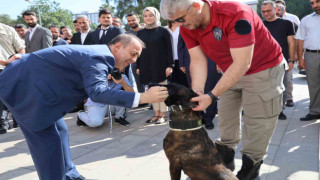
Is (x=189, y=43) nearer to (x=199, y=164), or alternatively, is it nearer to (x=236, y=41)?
(x=236, y=41)

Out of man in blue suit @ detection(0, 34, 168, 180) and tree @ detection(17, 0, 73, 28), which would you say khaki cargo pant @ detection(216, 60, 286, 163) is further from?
tree @ detection(17, 0, 73, 28)

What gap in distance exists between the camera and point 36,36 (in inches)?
217

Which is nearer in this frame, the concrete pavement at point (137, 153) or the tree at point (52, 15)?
the concrete pavement at point (137, 153)

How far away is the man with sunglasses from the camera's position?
1.89 meters

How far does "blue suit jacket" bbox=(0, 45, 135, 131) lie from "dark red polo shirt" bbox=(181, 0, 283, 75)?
85 cm

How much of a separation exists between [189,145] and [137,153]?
1622 millimetres

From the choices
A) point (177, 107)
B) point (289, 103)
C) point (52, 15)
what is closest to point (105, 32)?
point (177, 107)

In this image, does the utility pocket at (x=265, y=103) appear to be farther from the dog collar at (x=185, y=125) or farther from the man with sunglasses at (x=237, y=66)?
the dog collar at (x=185, y=125)

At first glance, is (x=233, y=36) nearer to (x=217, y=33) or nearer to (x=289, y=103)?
(x=217, y=33)

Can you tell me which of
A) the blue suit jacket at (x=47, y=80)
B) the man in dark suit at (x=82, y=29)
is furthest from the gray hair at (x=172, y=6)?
the man in dark suit at (x=82, y=29)

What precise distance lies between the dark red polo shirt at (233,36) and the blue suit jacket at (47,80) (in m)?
0.85

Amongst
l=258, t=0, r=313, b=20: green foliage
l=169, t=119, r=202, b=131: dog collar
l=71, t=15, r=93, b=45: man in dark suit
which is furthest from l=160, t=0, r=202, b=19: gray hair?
l=258, t=0, r=313, b=20: green foliage

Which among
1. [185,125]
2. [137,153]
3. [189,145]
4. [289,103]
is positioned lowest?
[289,103]

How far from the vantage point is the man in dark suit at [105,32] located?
5.11 m
